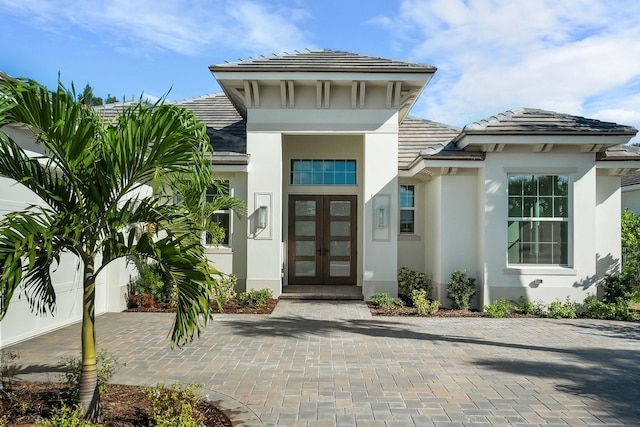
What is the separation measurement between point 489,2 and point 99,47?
7.80 m

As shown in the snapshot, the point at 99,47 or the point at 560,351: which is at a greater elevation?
the point at 99,47

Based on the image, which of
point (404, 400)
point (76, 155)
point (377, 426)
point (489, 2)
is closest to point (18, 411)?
point (76, 155)

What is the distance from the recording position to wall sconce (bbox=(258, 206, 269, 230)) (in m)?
13.7

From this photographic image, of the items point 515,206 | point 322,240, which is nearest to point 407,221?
point 322,240

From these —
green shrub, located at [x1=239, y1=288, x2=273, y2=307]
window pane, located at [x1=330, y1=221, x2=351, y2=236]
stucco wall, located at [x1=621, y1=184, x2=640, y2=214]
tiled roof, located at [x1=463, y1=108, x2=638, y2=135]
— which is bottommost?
green shrub, located at [x1=239, y1=288, x2=273, y2=307]

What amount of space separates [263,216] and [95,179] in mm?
8943

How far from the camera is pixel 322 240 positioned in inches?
629

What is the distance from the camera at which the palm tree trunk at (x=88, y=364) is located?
4785 mm

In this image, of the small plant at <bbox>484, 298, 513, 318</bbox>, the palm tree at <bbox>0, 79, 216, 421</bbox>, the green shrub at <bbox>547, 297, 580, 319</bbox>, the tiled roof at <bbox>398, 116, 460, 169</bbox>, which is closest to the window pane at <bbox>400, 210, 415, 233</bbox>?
the tiled roof at <bbox>398, 116, 460, 169</bbox>

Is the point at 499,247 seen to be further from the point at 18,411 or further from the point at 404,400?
the point at 18,411

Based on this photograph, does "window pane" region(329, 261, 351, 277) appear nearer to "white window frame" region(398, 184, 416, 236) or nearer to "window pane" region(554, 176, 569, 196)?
"white window frame" region(398, 184, 416, 236)

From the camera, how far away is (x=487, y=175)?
41.3ft

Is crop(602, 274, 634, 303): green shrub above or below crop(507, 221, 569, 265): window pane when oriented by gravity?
below

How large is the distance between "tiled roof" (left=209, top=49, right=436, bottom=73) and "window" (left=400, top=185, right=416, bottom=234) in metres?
3.52
